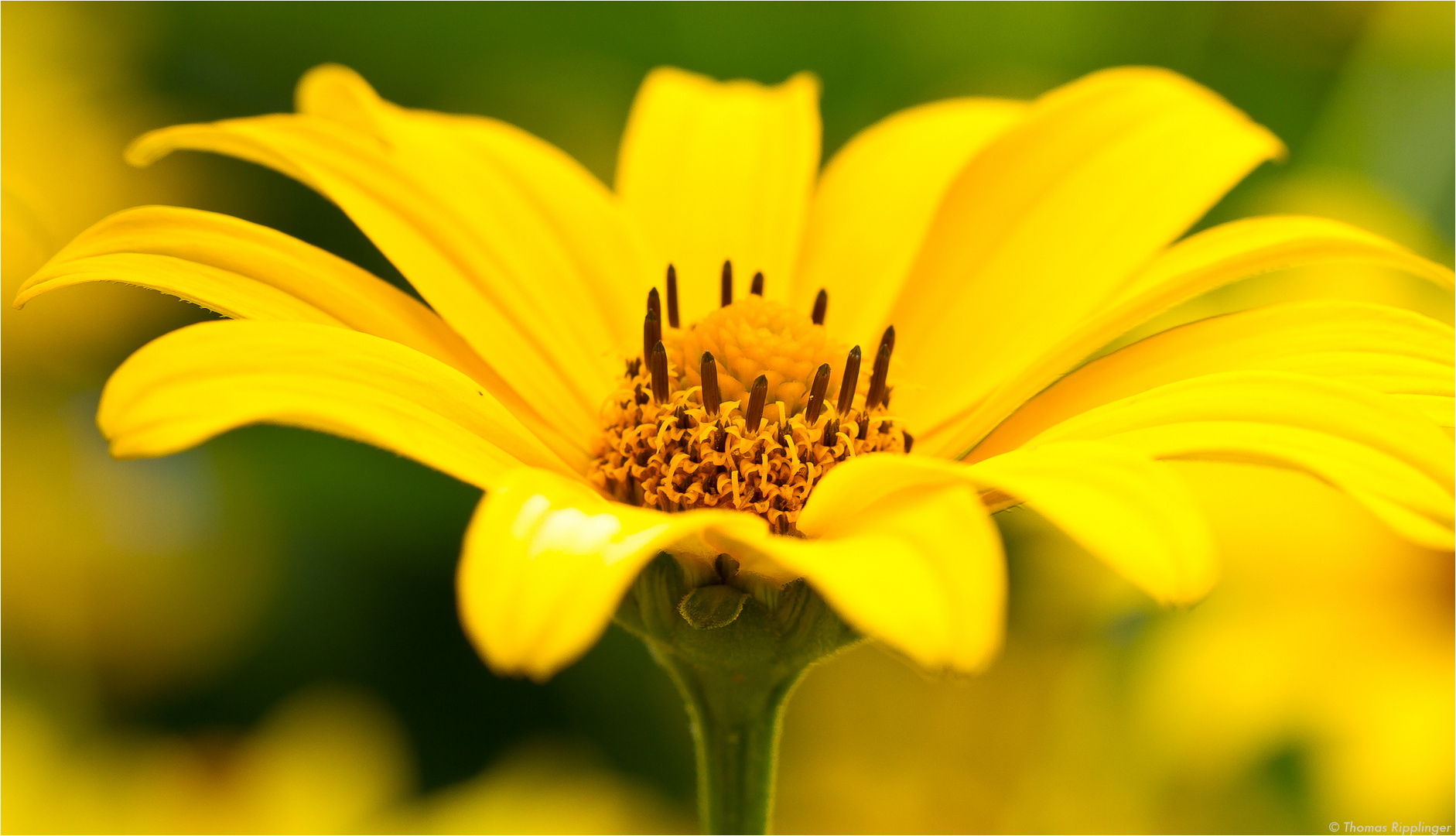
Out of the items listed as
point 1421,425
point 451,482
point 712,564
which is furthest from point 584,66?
point 1421,425

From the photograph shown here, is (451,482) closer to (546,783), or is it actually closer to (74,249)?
(546,783)

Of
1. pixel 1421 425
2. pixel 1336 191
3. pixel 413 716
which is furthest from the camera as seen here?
pixel 1336 191

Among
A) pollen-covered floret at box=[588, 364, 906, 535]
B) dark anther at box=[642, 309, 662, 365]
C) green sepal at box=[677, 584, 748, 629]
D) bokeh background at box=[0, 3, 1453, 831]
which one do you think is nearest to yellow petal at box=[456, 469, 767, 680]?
green sepal at box=[677, 584, 748, 629]

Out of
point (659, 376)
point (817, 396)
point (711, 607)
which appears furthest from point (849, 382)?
point (711, 607)

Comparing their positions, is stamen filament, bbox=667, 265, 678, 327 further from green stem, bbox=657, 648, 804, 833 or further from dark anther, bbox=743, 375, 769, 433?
green stem, bbox=657, 648, 804, 833

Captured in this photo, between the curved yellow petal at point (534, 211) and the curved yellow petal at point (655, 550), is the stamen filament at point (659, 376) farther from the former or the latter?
the curved yellow petal at point (655, 550)

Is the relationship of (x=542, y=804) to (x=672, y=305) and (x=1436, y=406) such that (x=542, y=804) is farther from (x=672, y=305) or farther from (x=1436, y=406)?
(x=1436, y=406)
